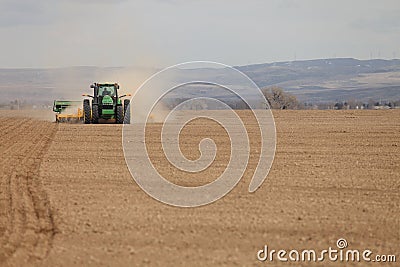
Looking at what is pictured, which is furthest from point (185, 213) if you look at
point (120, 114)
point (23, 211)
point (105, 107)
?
point (120, 114)

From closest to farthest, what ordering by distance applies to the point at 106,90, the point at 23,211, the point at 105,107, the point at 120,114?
the point at 23,211 < the point at 105,107 < the point at 106,90 < the point at 120,114

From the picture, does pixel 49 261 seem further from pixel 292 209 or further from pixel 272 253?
pixel 292 209

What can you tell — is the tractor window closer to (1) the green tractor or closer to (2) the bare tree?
(1) the green tractor

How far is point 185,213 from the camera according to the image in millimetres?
10562

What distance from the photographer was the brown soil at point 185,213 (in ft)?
27.5

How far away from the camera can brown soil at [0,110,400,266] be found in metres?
8.37

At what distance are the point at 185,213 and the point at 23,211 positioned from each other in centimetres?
252

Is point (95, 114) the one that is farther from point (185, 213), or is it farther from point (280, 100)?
point (280, 100)

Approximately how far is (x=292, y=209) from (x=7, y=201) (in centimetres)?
474

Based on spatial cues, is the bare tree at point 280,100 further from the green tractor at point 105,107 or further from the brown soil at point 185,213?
the brown soil at point 185,213

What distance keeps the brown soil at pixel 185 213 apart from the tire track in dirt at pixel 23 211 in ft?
0.06

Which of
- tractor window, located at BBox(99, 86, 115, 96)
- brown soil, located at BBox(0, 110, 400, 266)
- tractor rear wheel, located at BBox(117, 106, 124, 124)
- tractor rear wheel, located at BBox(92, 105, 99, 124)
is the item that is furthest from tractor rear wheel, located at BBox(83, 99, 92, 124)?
brown soil, located at BBox(0, 110, 400, 266)

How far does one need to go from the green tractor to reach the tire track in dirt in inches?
429

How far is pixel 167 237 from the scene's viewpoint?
902 cm
